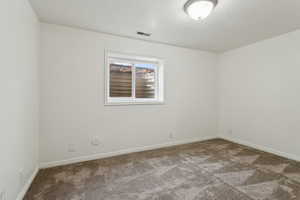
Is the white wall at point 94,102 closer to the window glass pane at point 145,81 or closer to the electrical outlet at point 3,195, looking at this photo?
the window glass pane at point 145,81

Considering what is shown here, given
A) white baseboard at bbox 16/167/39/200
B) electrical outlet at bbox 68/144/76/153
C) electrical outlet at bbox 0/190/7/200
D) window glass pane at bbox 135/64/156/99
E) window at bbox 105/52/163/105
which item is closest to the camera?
electrical outlet at bbox 0/190/7/200

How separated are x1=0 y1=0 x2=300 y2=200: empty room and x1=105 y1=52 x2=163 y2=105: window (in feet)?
0.08

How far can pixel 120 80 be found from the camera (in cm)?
309

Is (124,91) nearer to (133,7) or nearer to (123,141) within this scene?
(123,141)

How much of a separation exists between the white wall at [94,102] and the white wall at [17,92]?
255 mm

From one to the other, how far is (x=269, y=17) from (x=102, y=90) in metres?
3.03

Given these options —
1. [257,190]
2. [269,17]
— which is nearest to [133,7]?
[269,17]

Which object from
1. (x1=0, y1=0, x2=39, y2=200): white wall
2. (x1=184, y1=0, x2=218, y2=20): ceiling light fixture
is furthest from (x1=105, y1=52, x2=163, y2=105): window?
(x1=184, y1=0, x2=218, y2=20): ceiling light fixture

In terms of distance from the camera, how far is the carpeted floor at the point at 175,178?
5.54 ft

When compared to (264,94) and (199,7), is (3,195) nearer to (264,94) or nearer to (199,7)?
(199,7)

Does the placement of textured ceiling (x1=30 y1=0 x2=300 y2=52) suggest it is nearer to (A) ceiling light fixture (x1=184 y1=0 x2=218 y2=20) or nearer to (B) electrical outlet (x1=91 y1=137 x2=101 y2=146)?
(A) ceiling light fixture (x1=184 y1=0 x2=218 y2=20)

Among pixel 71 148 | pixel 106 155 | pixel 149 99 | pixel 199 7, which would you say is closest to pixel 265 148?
pixel 149 99

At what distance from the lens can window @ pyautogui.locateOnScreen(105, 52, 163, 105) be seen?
297 centimetres

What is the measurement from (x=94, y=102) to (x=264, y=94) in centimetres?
358
